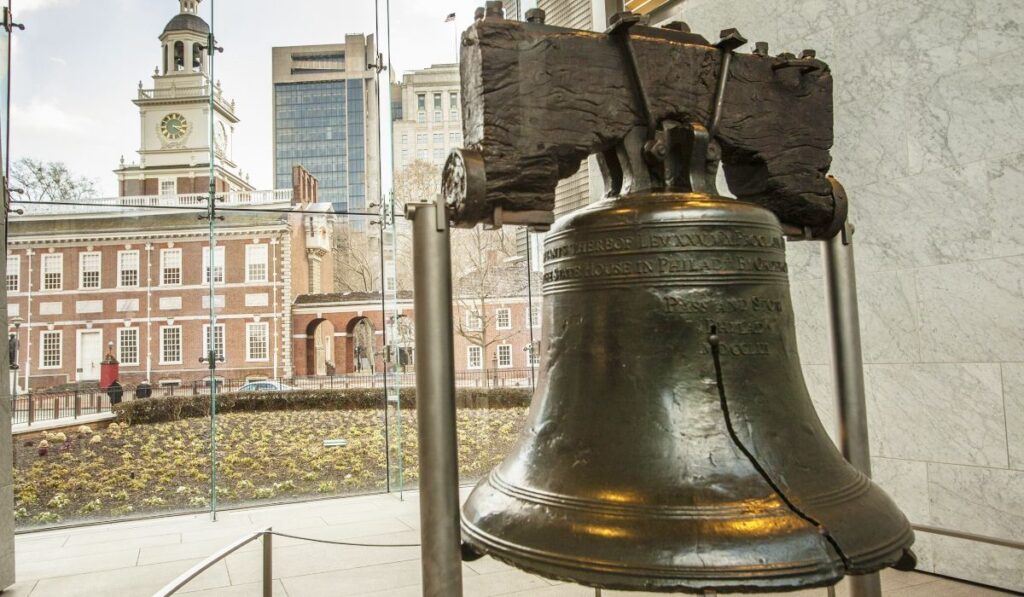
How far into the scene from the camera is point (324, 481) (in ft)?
22.3

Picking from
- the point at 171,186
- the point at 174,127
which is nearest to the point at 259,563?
the point at 171,186

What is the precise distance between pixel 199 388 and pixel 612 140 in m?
5.94

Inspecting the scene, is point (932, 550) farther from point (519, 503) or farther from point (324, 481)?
point (324, 481)

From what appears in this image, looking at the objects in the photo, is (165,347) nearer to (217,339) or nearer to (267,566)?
(217,339)

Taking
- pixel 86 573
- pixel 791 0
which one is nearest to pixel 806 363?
pixel 791 0

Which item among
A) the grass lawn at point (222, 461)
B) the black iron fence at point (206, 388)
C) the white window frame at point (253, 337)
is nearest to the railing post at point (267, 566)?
the black iron fence at point (206, 388)

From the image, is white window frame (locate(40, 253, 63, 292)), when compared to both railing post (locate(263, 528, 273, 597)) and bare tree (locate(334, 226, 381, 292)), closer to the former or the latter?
bare tree (locate(334, 226, 381, 292))

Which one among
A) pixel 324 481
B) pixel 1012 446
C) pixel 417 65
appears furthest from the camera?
pixel 417 65

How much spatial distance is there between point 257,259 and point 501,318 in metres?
2.55

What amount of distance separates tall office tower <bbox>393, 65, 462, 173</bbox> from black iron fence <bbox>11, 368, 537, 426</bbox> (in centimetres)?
236

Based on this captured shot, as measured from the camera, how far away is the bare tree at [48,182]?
18.6 ft

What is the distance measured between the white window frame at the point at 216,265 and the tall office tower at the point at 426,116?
2.07 metres

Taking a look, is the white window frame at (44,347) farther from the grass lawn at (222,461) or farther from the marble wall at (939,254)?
the marble wall at (939,254)

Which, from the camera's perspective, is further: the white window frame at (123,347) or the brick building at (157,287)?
the white window frame at (123,347)
